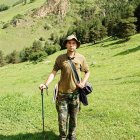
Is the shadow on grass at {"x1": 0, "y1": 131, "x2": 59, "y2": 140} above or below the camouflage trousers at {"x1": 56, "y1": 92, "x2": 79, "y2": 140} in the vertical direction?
below

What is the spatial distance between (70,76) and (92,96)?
902cm

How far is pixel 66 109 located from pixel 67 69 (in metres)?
1.44

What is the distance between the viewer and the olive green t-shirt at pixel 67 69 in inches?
471

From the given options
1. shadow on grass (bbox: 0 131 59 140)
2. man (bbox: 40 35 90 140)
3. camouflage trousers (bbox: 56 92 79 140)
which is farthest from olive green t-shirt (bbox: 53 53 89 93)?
shadow on grass (bbox: 0 131 59 140)

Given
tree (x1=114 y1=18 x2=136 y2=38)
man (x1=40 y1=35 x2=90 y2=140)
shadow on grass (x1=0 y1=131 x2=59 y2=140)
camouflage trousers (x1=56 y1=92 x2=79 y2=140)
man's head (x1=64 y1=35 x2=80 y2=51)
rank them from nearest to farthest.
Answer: man's head (x1=64 y1=35 x2=80 y2=51) < man (x1=40 y1=35 x2=90 y2=140) < camouflage trousers (x1=56 y1=92 x2=79 y2=140) < shadow on grass (x1=0 y1=131 x2=59 y2=140) < tree (x1=114 y1=18 x2=136 y2=38)

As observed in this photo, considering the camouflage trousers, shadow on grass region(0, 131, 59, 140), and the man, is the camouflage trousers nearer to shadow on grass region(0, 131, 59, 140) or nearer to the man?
the man

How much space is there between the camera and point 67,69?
39.2 feet

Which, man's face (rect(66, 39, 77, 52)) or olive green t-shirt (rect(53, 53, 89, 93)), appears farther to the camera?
olive green t-shirt (rect(53, 53, 89, 93))

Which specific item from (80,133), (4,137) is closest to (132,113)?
(80,133)

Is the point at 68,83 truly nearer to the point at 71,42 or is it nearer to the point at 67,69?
the point at 67,69

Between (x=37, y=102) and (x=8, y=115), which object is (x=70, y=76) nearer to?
(x=8, y=115)

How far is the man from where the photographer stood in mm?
11922

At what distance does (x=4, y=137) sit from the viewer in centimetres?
1507

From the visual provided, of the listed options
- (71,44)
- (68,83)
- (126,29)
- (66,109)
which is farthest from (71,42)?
(126,29)
